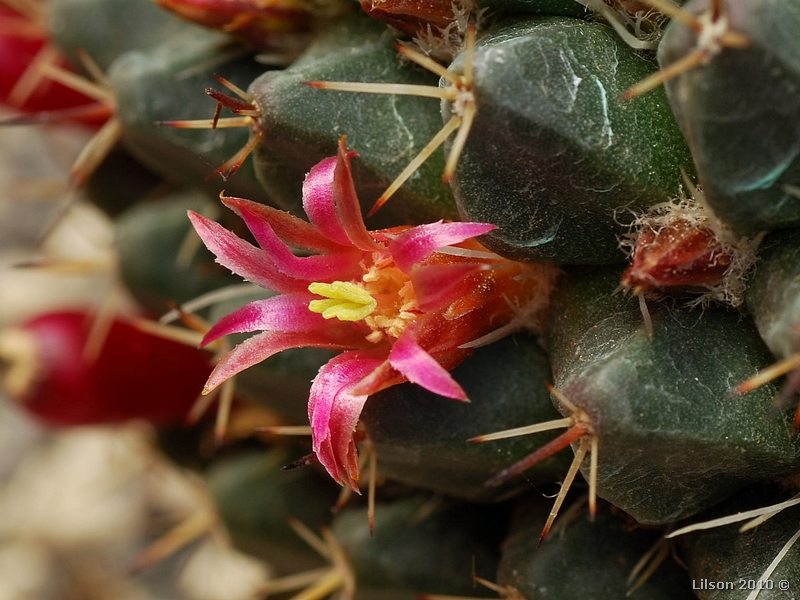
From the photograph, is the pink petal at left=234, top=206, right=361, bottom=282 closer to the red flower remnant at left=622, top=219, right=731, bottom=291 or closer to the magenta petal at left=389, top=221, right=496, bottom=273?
the magenta petal at left=389, top=221, right=496, bottom=273

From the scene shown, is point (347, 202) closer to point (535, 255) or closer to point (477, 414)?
point (535, 255)

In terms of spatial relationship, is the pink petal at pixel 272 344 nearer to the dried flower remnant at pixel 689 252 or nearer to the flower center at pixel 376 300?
the flower center at pixel 376 300

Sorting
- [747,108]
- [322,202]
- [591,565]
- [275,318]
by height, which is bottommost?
[591,565]

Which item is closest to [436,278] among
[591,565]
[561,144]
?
[561,144]

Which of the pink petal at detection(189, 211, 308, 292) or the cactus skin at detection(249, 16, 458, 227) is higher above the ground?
the cactus skin at detection(249, 16, 458, 227)

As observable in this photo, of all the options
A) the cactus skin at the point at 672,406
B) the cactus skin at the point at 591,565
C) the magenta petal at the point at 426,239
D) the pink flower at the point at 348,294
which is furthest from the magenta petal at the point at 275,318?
the cactus skin at the point at 591,565

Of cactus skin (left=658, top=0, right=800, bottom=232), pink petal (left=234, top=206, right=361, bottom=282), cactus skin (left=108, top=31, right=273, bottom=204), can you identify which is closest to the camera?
cactus skin (left=658, top=0, right=800, bottom=232)

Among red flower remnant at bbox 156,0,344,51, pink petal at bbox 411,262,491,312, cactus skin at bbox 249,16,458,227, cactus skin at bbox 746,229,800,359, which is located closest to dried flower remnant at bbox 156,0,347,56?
red flower remnant at bbox 156,0,344,51
